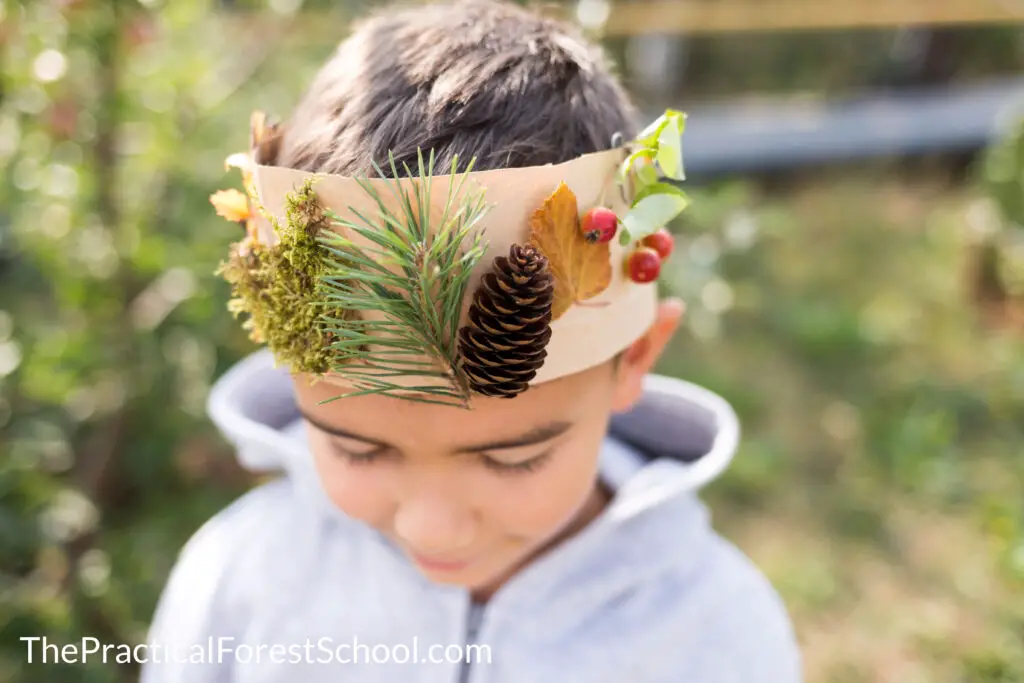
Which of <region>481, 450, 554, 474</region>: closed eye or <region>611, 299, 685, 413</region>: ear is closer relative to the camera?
<region>481, 450, 554, 474</region>: closed eye

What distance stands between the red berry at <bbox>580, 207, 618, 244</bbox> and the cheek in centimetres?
37

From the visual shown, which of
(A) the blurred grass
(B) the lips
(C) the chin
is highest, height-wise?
(B) the lips

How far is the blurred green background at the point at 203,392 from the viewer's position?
197 centimetres

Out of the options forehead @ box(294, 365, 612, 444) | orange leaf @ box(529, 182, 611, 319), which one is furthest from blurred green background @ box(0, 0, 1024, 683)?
orange leaf @ box(529, 182, 611, 319)

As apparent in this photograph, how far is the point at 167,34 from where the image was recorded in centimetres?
220

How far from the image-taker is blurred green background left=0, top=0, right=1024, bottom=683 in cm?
197

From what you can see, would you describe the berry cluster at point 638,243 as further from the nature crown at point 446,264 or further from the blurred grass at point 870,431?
the blurred grass at point 870,431

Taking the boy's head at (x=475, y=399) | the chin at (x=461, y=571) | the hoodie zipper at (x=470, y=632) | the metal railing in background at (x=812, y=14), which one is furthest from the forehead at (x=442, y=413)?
the metal railing in background at (x=812, y=14)

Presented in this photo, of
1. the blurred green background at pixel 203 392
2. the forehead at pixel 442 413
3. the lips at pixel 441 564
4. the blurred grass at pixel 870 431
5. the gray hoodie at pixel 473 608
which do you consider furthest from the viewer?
the blurred grass at pixel 870 431

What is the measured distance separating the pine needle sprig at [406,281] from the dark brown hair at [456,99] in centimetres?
9

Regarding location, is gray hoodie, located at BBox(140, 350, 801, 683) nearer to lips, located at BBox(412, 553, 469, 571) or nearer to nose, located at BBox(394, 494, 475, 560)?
lips, located at BBox(412, 553, 469, 571)

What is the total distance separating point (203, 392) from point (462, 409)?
1482mm

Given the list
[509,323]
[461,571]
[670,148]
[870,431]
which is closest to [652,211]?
[670,148]

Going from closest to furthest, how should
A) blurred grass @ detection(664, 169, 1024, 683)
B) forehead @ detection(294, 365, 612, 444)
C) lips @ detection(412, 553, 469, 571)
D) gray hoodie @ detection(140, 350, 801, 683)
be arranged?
forehead @ detection(294, 365, 612, 444)
lips @ detection(412, 553, 469, 571)
gray hoodie @ detection(140, 350, 801, 683)
blurred grass @ detection(664, 169, 1024, 683)
